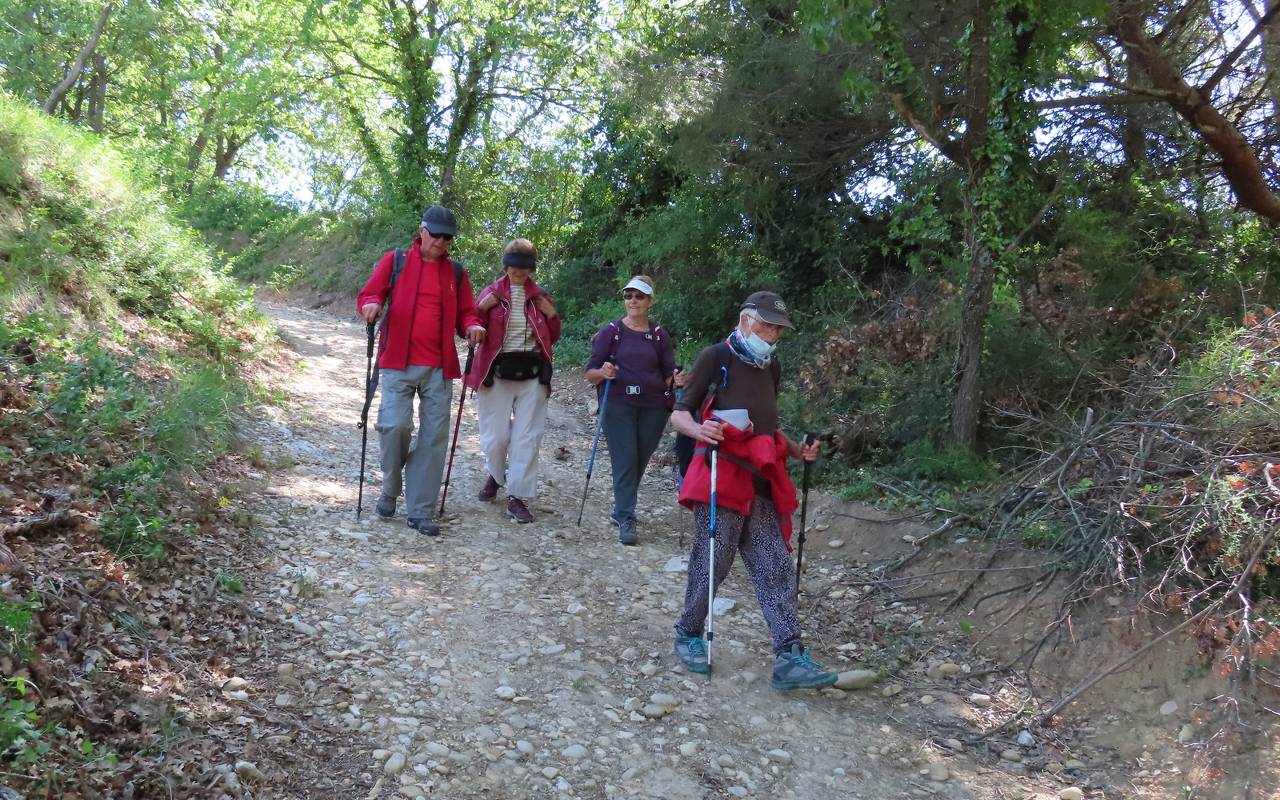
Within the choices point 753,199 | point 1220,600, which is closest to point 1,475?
point 1220,600

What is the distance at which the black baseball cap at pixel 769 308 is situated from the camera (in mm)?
4914

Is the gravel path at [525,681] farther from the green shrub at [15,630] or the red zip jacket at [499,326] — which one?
the red zip jacket at [499,326]

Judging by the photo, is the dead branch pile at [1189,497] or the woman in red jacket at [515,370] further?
the woman in red jacket at [515,370]

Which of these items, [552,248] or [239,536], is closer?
[239,536]

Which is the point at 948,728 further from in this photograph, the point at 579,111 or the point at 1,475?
the point at 579,111

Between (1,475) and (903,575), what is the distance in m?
5.71

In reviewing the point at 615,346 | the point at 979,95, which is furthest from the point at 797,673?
the point at 979,95

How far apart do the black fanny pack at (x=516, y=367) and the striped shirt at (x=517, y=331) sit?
0.17 ft

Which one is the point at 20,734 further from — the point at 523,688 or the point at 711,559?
the point at 711,559

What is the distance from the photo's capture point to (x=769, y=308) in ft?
16.2

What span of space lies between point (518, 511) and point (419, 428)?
3.81ft

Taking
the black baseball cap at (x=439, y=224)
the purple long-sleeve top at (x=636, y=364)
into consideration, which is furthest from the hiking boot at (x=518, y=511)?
the black baseball cap at (x=439, y=224)

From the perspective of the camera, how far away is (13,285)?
6855 mm

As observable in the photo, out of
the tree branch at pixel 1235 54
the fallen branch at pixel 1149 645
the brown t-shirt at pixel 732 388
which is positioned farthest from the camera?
the tree branch at pixel 1235 54
